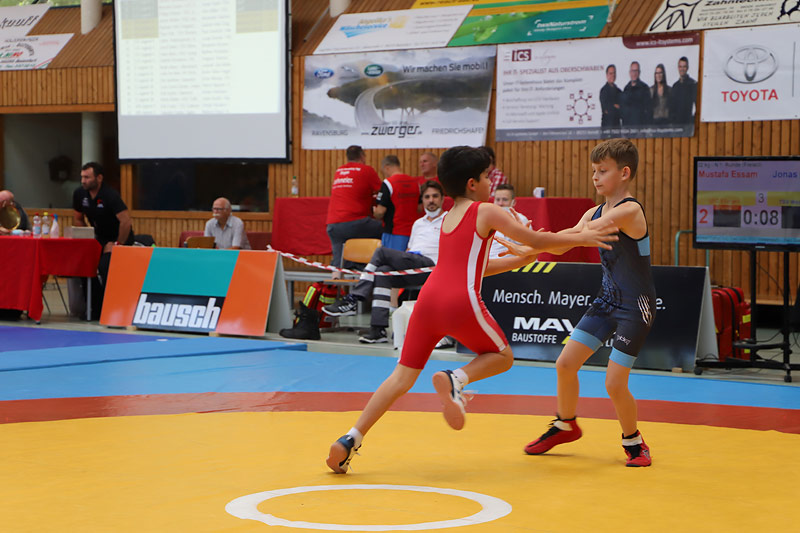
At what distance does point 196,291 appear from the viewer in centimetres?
948

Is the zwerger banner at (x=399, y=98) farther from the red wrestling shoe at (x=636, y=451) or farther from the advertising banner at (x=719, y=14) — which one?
the red wrestling shoe at (x=636, y=451)

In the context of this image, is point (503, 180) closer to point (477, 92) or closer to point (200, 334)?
point (477, 92)

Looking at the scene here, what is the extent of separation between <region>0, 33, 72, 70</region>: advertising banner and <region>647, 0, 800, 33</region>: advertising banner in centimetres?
1021

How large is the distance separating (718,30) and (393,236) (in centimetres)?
469

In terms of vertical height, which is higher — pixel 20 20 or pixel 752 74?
pixel 20 20

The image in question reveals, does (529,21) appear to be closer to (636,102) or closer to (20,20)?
(636,102)

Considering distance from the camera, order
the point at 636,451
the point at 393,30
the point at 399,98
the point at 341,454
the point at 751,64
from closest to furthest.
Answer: the point at 341,454 → the point at 636,451 → the point at 751,64 → the point at 399,98 → the point at 393,30

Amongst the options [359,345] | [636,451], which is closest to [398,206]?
[359,345]

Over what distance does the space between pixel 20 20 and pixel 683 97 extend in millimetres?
11927

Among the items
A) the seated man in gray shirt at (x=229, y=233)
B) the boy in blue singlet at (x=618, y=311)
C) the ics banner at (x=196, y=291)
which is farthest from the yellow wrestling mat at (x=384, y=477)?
the seated man in gray shirt at (x=229, y=233)

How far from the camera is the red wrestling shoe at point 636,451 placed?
407cm

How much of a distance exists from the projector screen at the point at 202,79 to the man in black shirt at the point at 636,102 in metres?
4.86

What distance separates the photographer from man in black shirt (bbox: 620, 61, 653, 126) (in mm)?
11820

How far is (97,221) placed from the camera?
10555 mm
